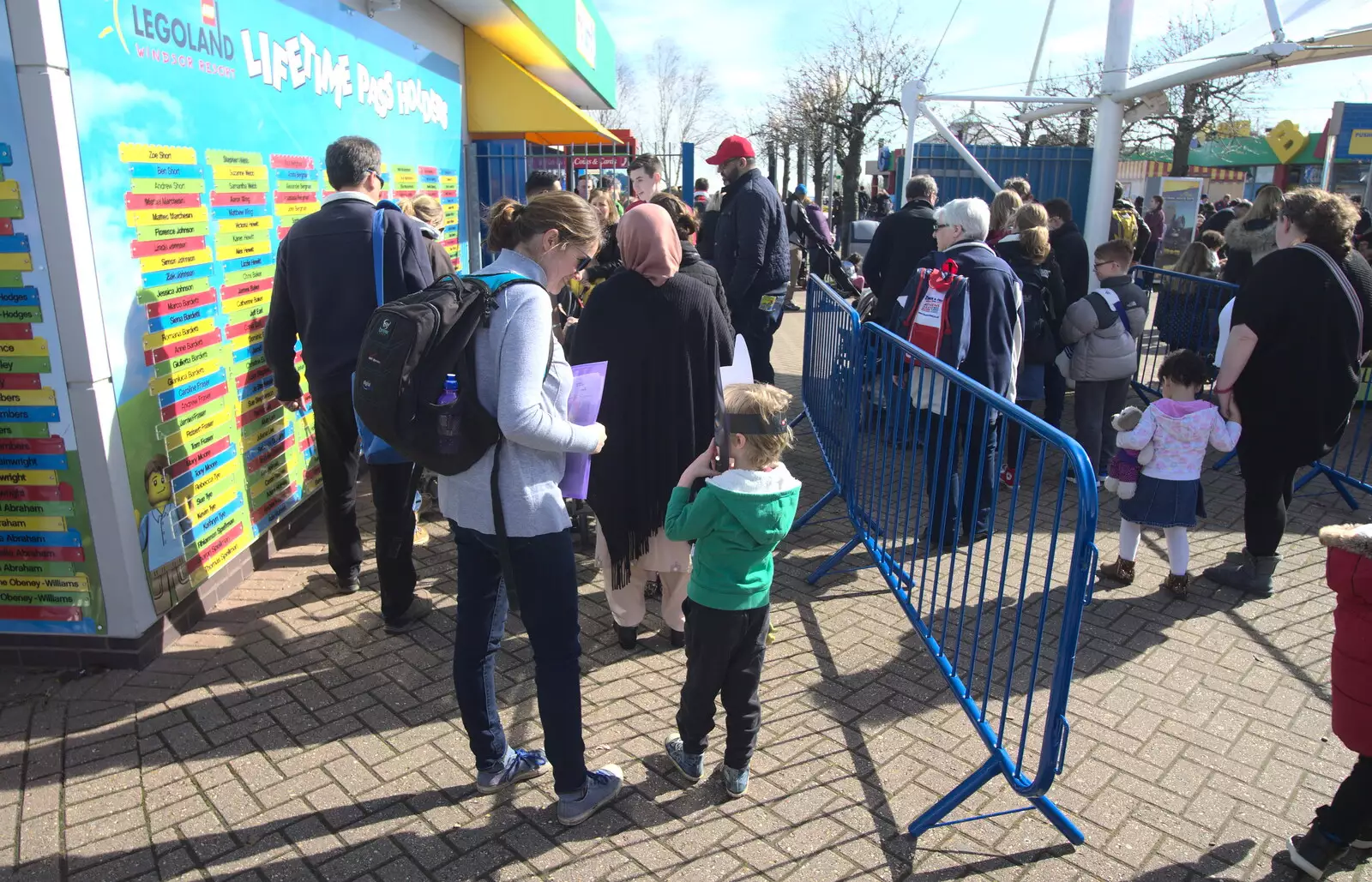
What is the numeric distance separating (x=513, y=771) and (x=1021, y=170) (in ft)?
31.0

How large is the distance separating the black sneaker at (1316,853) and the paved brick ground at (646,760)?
0.27 ft

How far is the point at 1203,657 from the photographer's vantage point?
3.90 m

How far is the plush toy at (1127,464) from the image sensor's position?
4293 mm

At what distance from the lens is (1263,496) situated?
4.38 metres

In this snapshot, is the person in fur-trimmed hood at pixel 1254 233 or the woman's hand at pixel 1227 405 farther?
the person in fur-trimmed hood at pixel 1254 233

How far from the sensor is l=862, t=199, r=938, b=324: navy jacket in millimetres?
6660

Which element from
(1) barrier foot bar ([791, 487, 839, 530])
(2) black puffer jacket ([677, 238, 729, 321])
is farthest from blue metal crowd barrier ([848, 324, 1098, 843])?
(2) black puffer jacket ([677, 238, 729, 321])

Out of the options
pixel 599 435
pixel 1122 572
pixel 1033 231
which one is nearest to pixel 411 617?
pixel 599 435

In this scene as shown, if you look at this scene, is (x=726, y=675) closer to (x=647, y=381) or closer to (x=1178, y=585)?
(x=647, y=381)

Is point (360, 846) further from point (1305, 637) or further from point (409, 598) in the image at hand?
point (1305, 637)

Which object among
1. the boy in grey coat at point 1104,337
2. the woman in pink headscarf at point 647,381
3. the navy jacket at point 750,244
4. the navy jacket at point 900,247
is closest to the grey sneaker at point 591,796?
the woman in pink headscarf at point 647,381

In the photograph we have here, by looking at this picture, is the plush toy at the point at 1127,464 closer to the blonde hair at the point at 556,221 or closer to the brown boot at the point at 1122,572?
the brown boot at the point at 1122,572

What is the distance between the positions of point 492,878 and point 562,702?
53 centimetres

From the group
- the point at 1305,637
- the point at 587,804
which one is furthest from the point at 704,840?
the point at 1305,637
